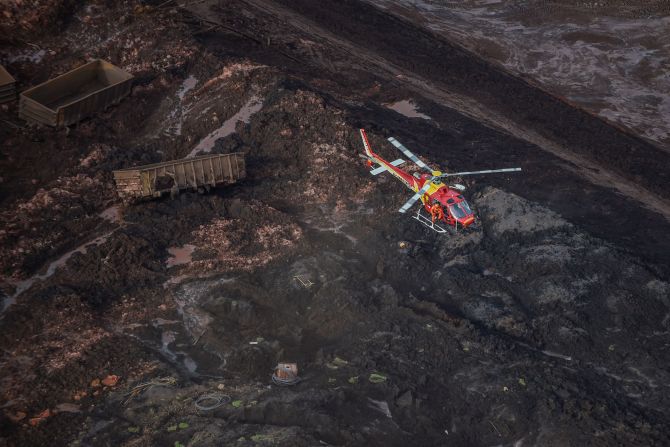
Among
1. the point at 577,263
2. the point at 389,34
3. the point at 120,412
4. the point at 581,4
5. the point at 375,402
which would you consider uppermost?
the point at 581,4

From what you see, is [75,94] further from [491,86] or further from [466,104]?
[491,86]

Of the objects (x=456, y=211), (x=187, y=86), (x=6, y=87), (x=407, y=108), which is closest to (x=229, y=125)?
(x=187, y=86)

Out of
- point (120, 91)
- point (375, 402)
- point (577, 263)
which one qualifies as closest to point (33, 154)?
point (120, 91)

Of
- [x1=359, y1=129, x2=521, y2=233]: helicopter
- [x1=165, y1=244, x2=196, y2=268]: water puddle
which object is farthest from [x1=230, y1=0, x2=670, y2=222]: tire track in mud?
[x1=165, y1=244, x2=196, y2=268]: water puddle

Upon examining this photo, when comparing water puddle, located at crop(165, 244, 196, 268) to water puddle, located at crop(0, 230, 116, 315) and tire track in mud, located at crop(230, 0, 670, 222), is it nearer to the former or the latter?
water puddle, located at crop(0, 230, 116, 315)

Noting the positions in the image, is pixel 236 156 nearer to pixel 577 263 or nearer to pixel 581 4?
pixel 577 263

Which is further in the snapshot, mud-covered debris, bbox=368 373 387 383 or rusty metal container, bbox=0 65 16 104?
rusty metal container, bbox=0 65 16 104

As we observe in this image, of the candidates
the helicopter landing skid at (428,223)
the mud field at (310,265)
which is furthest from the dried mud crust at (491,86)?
the helicopter landing skid at (428,223)

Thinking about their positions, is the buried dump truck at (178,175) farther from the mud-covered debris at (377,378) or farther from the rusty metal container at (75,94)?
the mud-covered debris at (377,378)
